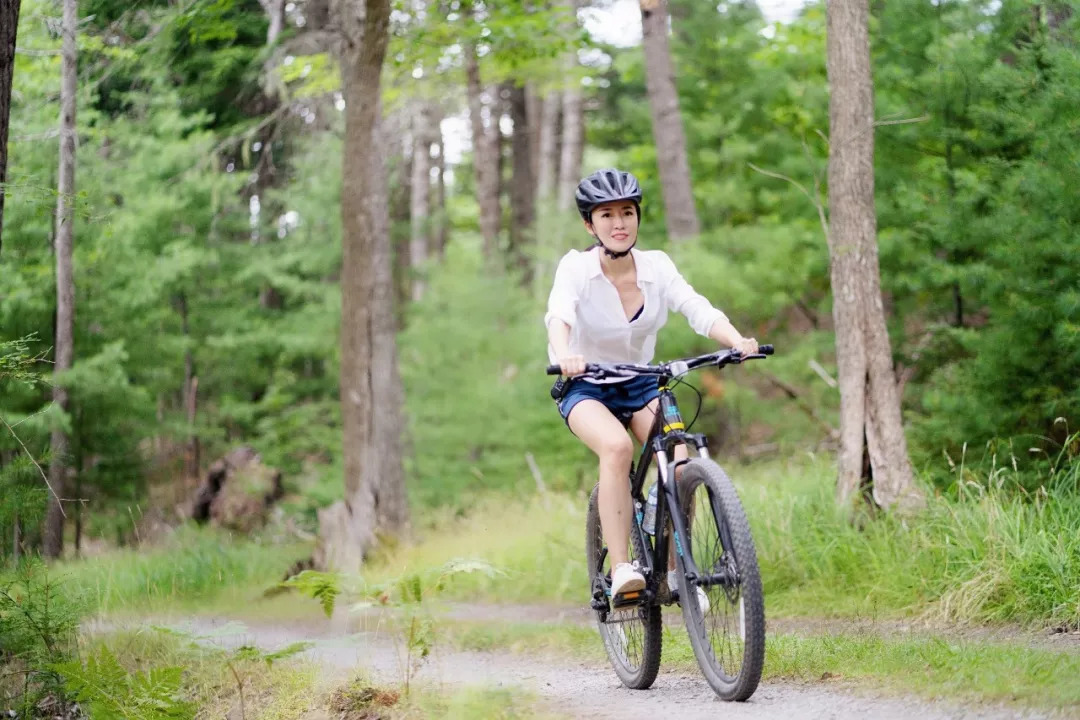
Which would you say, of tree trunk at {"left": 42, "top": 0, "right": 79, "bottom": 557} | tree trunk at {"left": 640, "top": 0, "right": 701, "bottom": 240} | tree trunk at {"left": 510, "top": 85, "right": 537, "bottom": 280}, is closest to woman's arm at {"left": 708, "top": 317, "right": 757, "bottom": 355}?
tree trunk at {"left": 42, "top": 0, "right": 79, "bottom": 557}

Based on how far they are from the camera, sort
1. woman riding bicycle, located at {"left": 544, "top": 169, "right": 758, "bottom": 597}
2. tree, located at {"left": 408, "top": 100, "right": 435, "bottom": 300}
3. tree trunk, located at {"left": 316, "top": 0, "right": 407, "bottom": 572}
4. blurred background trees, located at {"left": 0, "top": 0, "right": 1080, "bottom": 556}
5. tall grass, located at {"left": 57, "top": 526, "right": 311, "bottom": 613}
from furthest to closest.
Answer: tree, located at {"left": 408, "top": 100, "right": 435, "bottom": 300}
tree trunk, located at {"left": 316, "top": 0, "right": 407, "bottom": 572}
tall grass, located at {"left": 57, "top": 526, "right": 311, "bottom": 613}
blurred background trees, located at {"left": 0, "top": 0, "right": 1080, "bottom": 556}
woman riding bicycle, located at {"left": 544, "top": 169, "right": 758, "bottom": 597}

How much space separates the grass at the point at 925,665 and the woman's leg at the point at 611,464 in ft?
3.20

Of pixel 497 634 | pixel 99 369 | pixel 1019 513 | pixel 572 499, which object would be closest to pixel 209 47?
pixel 99 369

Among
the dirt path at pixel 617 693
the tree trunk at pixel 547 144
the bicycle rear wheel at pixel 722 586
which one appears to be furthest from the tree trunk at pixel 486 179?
the bicycle rear wheel at pixel 722 586

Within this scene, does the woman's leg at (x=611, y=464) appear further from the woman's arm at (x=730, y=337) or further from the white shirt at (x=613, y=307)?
the woman's arm at (x=730, y=337)

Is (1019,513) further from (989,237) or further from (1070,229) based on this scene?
(989,237)

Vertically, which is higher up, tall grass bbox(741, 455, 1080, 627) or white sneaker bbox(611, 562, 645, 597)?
white sneaker bbox(611, 562, 645, 597)

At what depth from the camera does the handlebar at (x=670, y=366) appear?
16.1ft

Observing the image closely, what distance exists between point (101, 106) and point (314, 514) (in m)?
6.63

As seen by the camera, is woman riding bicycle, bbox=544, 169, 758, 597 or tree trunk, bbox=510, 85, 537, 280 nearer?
woman riding bicycle, bbox=544, 169, 758, 597

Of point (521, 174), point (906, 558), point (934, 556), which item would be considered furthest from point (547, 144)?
point (934, 556)

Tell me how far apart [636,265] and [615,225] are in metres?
0.25

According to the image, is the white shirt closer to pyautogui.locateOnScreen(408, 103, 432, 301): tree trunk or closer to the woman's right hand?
the woman's right hand

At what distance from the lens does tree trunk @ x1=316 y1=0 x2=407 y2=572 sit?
1184 centimetres
